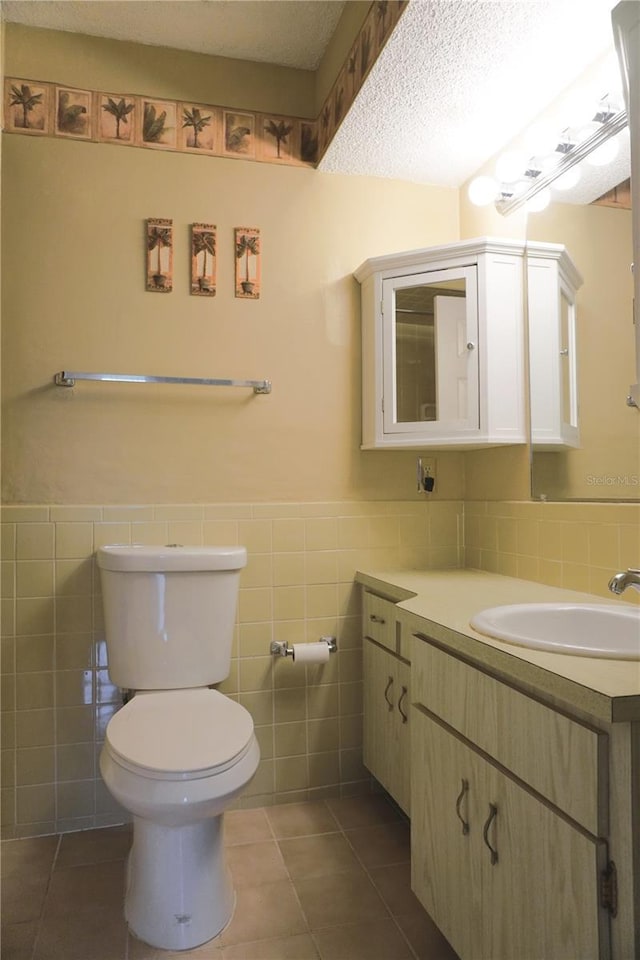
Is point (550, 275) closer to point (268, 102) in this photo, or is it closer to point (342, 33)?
point (342, 33)

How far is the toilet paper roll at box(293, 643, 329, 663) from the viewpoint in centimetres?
211

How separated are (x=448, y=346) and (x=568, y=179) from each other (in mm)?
571

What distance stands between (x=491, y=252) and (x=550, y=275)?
21 centimetres

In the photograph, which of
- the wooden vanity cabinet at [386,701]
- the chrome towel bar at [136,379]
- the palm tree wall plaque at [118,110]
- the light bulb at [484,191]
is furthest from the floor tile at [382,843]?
the palm tree wall plaque at [118,110]

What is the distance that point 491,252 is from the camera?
201 cm

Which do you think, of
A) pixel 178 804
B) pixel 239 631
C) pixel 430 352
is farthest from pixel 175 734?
Answer: pixel 430 352

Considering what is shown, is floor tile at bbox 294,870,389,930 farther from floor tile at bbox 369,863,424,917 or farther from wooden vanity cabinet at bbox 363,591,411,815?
wooden vanity cabinet at bbox 363,591,411,815

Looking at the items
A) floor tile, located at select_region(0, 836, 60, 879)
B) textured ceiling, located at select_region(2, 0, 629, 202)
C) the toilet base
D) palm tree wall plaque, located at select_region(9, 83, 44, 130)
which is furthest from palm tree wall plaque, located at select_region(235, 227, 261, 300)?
floor tile, located at select_region(0, 836, 60, 879)

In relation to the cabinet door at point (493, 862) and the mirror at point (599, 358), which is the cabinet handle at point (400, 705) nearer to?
the cabinet door at point (493, 862)

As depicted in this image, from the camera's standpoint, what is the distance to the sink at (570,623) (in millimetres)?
1332

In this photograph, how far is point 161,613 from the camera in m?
1.87

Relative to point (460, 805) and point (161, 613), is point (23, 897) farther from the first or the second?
point (460, 805)

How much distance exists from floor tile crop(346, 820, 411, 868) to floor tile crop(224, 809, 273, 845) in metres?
0.27

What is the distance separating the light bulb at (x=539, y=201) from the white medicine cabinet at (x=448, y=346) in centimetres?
10
